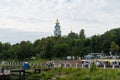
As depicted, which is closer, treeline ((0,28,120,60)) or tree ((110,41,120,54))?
treeline ((0,28,120,60))

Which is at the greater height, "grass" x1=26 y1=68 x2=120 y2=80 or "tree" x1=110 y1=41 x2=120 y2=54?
"tree" x1=110 y1=41 x2=120 y2=54

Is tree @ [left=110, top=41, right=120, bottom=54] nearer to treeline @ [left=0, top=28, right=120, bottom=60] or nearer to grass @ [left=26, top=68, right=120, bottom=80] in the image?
treeline @ [left=0, top=28, right=120, bottom=60]

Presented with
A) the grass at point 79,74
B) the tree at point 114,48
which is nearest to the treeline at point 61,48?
the tree at point 114,48

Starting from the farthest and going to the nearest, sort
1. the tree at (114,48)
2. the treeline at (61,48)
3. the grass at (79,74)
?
1. the tree at (114,48)
2. the treeline at (61,48)
3. the grass at (79,74)

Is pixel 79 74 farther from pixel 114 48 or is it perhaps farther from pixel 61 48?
pixel 114 48

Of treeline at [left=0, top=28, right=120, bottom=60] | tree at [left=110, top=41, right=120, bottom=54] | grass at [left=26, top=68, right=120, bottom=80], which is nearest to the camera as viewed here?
grass at [left=26, top=68, right=120, bottom=80]

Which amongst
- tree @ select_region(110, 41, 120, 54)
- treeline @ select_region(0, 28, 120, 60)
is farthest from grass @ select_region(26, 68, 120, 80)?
tree @ select_region(110, 41, 120, 54)

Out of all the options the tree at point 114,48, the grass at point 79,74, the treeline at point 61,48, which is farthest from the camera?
the tree at point 114,48

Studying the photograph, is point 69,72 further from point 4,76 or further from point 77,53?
point 77,53

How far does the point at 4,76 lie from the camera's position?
53281mm

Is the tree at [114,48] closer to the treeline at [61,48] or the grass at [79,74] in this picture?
the treeline at [61,48]

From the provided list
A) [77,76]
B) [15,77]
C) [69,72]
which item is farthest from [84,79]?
[15,77]

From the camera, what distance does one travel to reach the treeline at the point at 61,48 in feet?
318

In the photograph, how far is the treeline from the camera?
96.9 m
